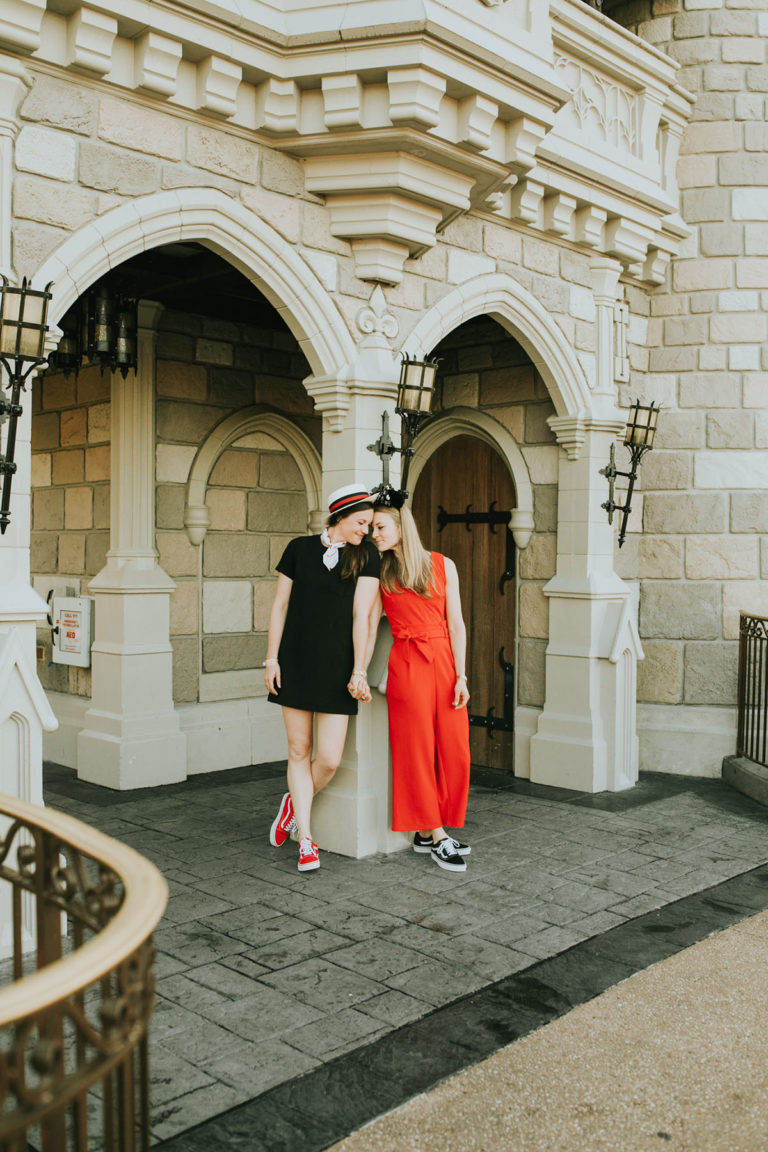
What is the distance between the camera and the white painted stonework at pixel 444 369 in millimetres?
4543

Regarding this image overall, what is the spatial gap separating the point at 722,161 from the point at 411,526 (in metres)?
4.02

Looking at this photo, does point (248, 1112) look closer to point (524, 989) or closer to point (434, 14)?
point (524, 989)

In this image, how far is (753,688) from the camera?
668 centimetres

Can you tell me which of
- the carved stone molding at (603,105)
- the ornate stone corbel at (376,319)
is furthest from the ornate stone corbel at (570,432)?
the ornate stone corbel at (376,319)

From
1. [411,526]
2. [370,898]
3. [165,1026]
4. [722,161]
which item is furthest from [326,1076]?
[722,161]

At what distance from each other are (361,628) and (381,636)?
34 centimetres

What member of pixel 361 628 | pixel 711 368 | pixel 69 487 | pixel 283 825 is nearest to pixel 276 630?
pixel 361 628

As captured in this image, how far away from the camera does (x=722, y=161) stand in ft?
22.9

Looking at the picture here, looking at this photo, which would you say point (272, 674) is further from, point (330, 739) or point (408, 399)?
point (408, 399)

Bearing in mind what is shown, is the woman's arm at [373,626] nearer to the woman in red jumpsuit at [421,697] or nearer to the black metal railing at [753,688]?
the woman in red jumpsuit at [421,697]

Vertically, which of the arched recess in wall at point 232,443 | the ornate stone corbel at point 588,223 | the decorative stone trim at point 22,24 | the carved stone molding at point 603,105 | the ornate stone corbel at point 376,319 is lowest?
the arched recess in wall at point 232,443

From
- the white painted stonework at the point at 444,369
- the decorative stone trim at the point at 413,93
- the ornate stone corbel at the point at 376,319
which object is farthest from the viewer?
the ornate stone corbel at the point at 376,319

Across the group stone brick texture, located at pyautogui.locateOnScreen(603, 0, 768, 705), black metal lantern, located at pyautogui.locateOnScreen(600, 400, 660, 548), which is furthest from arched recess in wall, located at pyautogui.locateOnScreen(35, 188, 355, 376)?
stone brick texture, located at pyautogui.locateOnScreen(603, 0, 768, 705)

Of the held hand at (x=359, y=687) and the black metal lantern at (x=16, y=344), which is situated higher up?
the black metal lantern at (x=16, y=344)
